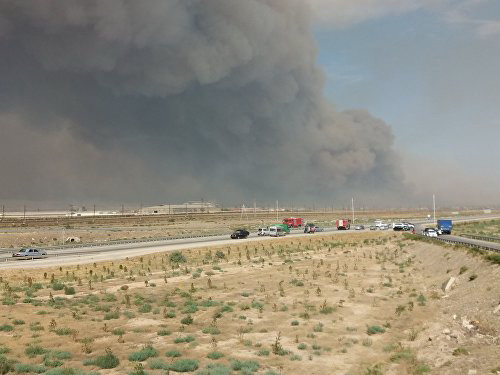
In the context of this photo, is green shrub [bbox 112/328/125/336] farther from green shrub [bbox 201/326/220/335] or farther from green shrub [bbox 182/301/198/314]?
green shrub [bbox 182/301/198/314]

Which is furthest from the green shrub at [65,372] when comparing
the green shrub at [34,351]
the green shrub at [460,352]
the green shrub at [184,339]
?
the green shrub at [460,352]

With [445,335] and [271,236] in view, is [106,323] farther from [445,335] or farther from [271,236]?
[271,236]

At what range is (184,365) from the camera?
1772 cm

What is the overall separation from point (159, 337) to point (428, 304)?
18623 millimetres

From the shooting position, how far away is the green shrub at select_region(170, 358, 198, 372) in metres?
17.6

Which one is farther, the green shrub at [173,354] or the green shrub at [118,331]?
the green shrub at [118,331]

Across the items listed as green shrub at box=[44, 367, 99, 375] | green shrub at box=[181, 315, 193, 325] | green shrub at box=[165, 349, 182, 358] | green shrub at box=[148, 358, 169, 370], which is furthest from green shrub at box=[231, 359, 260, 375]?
green shrub at box=[181, 315, 193, 325]

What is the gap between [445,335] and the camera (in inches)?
846

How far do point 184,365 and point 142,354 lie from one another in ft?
8.03

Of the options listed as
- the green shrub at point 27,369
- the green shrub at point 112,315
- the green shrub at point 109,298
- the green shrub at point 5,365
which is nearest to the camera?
the green shrub at point 5,365

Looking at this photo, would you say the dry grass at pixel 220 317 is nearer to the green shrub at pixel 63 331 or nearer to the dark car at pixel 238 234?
the green shrub at pixel 63 331

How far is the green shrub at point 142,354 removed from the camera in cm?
1877

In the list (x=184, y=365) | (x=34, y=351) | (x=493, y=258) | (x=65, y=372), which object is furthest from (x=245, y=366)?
(x=493, y=258)

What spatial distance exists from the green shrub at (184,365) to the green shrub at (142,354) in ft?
5.26
